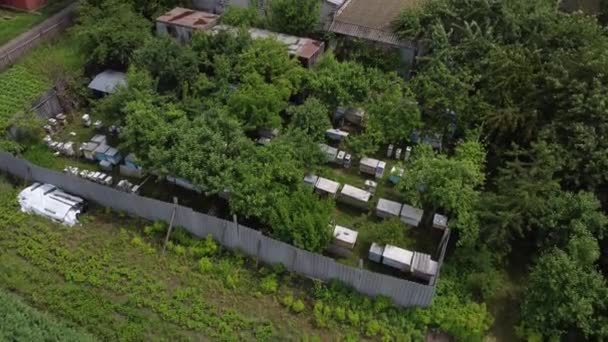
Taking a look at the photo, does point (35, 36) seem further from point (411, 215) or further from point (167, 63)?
point (411, 215)

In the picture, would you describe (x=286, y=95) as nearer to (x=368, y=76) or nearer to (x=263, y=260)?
(x=368, y=76)

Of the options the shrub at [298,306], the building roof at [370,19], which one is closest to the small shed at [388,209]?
Answer: the shrub at [298,306]

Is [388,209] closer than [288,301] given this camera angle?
No

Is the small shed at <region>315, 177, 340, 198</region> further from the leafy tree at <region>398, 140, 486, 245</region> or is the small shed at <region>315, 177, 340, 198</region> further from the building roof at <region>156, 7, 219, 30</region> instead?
the building roof at <region>156, 7, 219, 30</region>

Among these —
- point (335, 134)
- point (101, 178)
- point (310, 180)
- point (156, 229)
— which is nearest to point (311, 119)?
point (335, 134)

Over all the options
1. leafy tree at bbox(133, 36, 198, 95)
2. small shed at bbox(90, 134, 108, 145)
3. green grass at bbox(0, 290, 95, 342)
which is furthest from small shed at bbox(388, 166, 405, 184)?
small shed at bbox(90, 134, 108, 145)

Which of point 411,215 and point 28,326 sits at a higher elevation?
point 411,215
